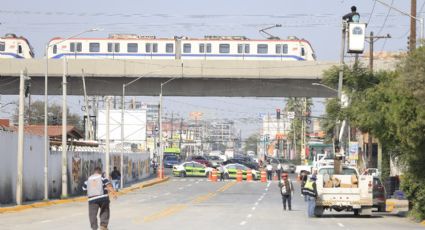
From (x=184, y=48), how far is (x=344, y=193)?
4413cm

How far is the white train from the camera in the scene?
2977 inches

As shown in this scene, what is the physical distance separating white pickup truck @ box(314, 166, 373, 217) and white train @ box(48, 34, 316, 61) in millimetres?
42150

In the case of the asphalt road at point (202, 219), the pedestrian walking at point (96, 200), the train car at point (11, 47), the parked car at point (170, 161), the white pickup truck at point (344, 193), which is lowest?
the parked car at point (170, 161)

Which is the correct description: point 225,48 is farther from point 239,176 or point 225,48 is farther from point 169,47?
point 239,176

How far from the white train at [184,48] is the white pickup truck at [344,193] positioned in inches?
1659

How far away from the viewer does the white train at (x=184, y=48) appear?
7562cm

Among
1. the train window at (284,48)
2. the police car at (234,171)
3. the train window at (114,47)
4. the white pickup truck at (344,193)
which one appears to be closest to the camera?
the white pickup truck at (344,193)

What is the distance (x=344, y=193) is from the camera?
33.1 metres

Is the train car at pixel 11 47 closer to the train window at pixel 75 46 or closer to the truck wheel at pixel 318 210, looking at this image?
the train window at pixel 75 46

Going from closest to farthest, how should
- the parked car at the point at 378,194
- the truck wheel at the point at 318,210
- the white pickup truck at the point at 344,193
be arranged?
1. the white pickup truck at the point at 344,193
2. the truck wheel at the point at 318,210
3. the parked car at the point at 378,194

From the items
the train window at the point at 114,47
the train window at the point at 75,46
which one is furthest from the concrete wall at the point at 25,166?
the train window at the point at 75,46

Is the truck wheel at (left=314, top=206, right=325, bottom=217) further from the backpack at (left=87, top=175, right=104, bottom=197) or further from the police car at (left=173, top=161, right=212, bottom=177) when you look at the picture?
the police car at (left=173, top=161, right=212, bottom=177)

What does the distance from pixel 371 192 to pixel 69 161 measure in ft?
81.6

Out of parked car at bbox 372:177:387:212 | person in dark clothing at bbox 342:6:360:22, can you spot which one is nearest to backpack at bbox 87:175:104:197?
person in dark clothing at bbox 342:6:360:22
